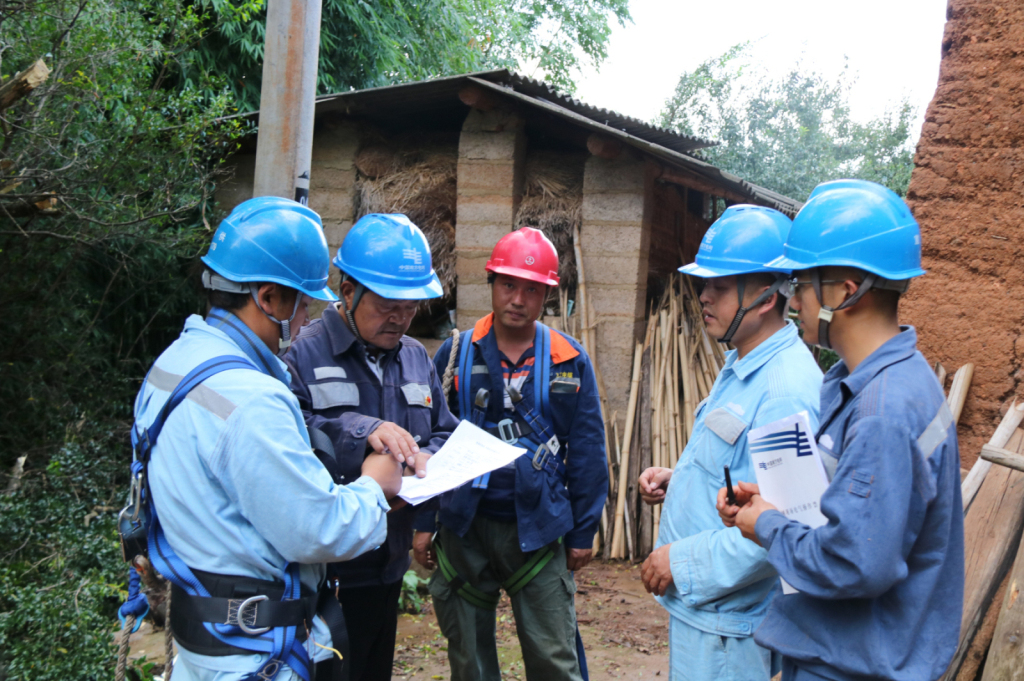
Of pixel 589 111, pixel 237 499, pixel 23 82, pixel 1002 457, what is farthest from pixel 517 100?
pixel 237 499

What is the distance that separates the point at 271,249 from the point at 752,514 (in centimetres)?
146

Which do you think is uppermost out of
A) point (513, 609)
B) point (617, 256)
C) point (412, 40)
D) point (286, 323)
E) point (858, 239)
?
point (412, 40)

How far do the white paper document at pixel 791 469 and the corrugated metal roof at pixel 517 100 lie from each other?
14.1 feet

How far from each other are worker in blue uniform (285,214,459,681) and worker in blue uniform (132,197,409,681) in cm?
80

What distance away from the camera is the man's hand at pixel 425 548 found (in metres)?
3.54

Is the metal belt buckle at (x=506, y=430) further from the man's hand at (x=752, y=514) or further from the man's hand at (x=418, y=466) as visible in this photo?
the man's hand at (x=752, y=514)

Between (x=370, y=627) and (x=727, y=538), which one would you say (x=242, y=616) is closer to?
(x=370, y=627)

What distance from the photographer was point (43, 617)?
3512 millimetres

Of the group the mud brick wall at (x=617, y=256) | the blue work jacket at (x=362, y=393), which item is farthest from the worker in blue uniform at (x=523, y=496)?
the mud brick wall at (x=617, y=256)

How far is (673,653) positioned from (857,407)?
1.18 m

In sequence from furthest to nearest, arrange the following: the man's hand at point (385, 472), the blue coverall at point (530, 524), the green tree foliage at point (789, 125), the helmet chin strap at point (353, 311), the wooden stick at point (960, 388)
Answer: the green tree foliage at point (789, 125)
the blue coverall at point (530, 524)
the wooden stick at point (960, 388)
the helmet chin strap at point (353, 311)
the man's hand at point (385, 472)

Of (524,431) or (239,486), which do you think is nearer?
(239,486)

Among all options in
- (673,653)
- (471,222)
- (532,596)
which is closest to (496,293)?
(532,596)

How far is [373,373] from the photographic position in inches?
119
